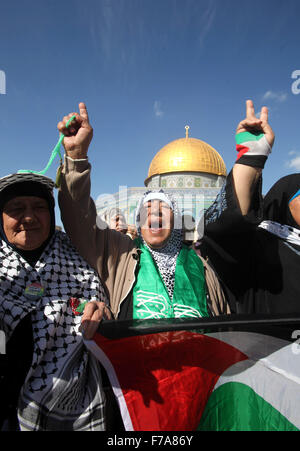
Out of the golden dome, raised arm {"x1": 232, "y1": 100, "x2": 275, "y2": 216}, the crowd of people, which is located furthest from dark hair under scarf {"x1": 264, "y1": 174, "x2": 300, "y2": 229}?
the golden dome

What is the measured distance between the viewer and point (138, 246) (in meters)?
1.94

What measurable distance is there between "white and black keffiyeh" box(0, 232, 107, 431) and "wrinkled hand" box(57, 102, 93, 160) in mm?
601

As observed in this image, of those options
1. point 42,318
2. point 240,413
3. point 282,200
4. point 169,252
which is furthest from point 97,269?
point 282,200

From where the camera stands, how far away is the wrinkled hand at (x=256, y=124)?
5.01 feet

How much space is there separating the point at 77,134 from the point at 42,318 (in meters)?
0.97

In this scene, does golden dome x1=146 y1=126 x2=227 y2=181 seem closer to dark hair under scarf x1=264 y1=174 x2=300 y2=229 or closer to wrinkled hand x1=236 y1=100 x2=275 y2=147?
dark hair under scarf x1=264 y1=174 x2=300 y2=229

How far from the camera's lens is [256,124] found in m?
1.55

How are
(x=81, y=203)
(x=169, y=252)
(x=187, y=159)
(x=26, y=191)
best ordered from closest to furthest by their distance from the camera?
(x=26, y=191) → (x=81, y=203) → (x=169, y=252) → (x=187, y=159)

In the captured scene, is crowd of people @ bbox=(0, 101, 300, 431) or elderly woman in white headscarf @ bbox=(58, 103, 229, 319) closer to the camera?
crowd of people @ bbox=(0, 101, 300, 431)

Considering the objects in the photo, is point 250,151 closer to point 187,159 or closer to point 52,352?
point 52,352

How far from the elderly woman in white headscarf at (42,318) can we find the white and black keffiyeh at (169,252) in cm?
48

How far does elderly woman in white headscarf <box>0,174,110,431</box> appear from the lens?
46.4 inches

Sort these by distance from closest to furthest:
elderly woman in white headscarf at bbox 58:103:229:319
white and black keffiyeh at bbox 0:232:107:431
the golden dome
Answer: white and black keffiyeh at bbox 0:232:107:431 → elderly woman in white headscarf at bbox 58:103:229:319 → the golden dome

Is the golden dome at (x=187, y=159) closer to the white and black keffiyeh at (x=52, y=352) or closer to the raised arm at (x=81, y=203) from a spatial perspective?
the raised arm at (x=81, y=203)
